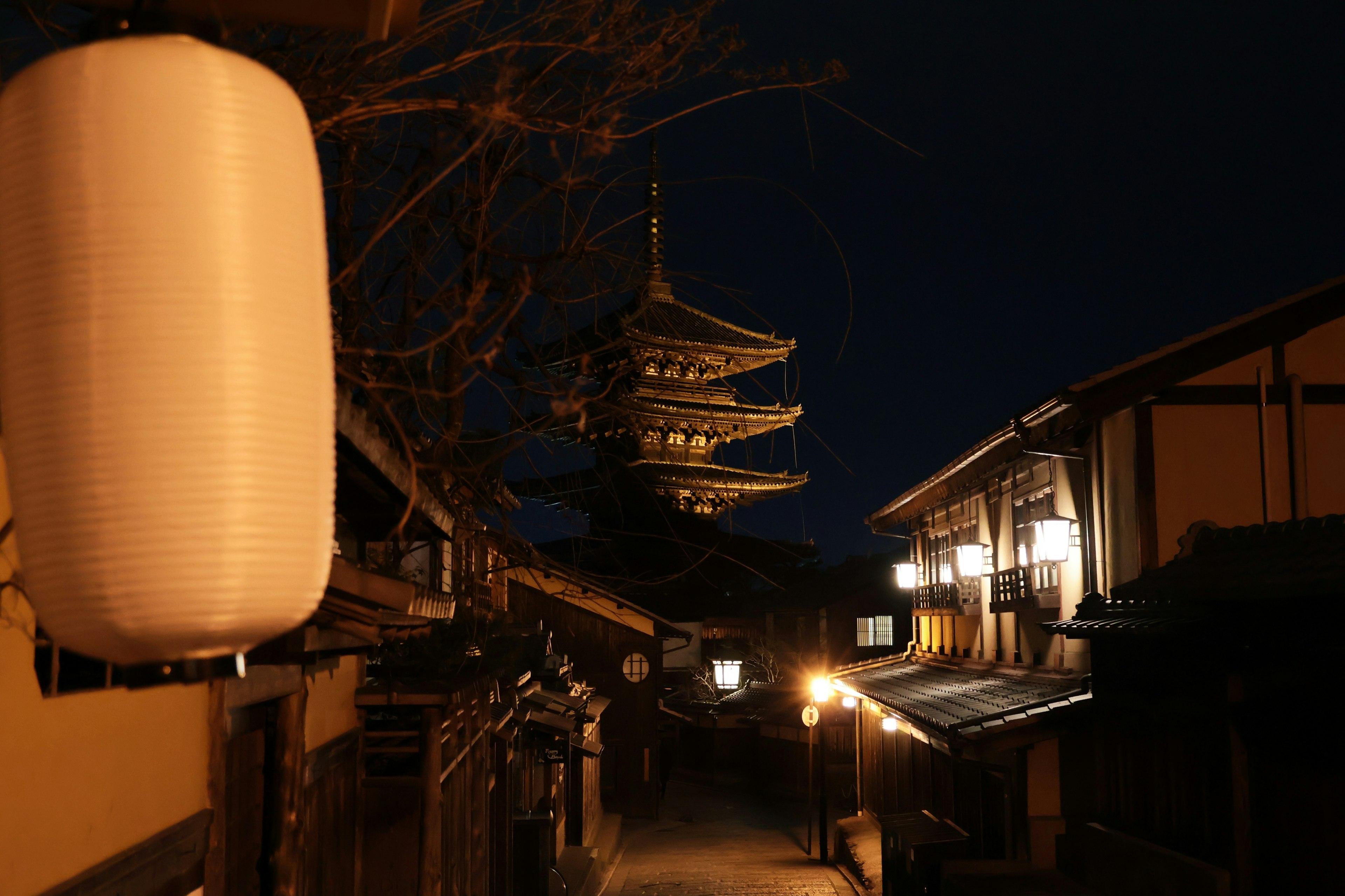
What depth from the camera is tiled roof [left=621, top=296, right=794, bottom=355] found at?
31172mm

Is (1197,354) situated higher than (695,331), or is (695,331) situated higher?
(695,331)

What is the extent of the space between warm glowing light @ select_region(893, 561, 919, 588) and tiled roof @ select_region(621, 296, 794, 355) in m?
8.27

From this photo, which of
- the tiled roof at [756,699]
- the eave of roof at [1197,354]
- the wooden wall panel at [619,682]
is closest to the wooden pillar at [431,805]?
the eave of roof at [1197,354]

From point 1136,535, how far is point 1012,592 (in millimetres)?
3962

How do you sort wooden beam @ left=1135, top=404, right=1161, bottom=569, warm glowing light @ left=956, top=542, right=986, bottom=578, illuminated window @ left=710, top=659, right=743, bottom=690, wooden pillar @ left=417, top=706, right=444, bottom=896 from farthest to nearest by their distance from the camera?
illuminated window @ left=710, top=659, right=743, bottom=690 → warm glowing light @ left=956, top=542, right=986, bottom=578 → wooden beam @ left=1135, top=404, right=1161, bottom=569 → wooden pillar @ left=417, top=706, right=444, bottom=896

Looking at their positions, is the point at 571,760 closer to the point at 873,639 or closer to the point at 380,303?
the point at 380,303

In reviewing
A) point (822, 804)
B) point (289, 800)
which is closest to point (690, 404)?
point (822, 804)

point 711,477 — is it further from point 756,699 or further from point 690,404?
point 756,699

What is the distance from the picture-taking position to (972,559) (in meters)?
18.1

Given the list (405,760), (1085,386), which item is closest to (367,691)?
(405,760)

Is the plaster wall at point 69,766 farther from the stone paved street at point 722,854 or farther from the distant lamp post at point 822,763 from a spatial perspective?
the distant lamp post at point 822,763

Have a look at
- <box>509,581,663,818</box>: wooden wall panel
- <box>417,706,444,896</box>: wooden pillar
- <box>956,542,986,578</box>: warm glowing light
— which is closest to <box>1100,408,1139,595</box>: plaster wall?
<box>956,542,986,578</box>: warm glowing light

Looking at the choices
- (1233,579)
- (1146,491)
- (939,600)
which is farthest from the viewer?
(939,600)

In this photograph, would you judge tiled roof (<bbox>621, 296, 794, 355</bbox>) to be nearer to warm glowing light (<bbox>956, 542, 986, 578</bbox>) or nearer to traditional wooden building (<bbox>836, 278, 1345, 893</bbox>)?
warm glowing light (<bbox>956, 542, 986, 578</bbox>)
